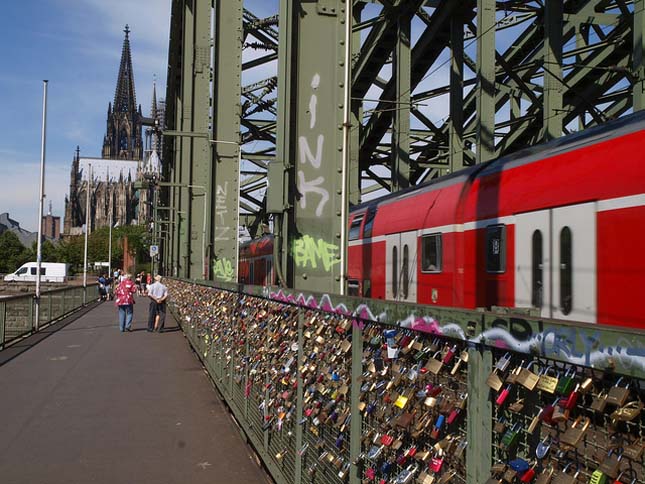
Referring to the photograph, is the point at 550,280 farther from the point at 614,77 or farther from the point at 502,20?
the point at 502,20

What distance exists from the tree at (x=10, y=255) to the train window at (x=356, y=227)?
374ft

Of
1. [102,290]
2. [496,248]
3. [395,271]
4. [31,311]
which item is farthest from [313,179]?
[102,290]

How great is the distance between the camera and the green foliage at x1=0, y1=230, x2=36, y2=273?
392 ft

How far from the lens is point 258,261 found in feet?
91.2

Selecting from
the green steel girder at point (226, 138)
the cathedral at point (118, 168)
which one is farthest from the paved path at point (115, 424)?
the cathedral at point (118, 168)

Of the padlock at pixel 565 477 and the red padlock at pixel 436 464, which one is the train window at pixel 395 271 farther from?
the padlock at pixel 565 477

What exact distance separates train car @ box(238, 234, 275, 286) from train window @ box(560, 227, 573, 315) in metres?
14.2

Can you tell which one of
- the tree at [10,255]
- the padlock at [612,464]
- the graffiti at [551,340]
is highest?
the tree at [10,255]

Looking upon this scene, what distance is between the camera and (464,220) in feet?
36.0

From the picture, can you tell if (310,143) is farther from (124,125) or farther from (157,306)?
(124,125)

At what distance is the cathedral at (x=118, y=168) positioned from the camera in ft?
520

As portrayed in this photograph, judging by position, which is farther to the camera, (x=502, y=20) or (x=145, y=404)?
(x=502, y=20)

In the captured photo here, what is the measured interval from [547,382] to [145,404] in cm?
813

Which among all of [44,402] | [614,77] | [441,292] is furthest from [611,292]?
[614,77]
